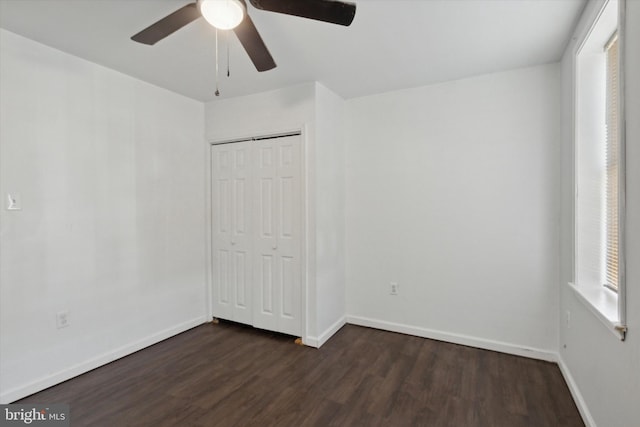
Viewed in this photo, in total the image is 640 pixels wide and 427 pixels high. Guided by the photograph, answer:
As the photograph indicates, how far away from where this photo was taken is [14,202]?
210 cm

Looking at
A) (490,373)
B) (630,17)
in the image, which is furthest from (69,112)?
(490,373)

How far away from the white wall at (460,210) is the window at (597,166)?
52 centimetres

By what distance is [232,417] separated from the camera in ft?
6.27

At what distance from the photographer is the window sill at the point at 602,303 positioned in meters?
1.43

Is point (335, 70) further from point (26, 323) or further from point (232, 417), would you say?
point (26, 323)

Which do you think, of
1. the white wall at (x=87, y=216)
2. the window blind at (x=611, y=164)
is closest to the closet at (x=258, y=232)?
the white wall at (x=87, y=216)

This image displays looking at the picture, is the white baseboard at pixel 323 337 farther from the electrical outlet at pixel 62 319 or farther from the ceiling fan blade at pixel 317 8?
the ceiling fan blade at pixel 317 8

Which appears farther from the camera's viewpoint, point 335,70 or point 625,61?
point 335,70

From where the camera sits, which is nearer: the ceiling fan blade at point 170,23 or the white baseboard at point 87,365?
the ceiling fan blade at point 170,23

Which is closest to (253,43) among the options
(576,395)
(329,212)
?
(329,212)

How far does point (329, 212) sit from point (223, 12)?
6.56 feet

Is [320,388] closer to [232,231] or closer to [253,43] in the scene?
[232,231]

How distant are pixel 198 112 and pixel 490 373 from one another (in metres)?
3.77

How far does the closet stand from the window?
215cm
